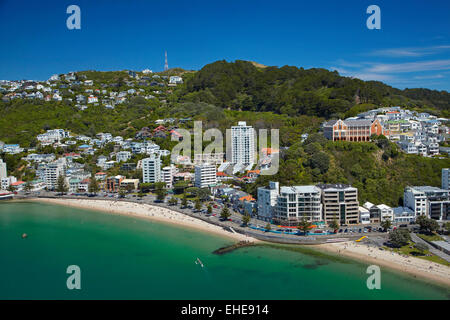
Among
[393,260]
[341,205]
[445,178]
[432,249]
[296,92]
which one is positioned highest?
[296,92]

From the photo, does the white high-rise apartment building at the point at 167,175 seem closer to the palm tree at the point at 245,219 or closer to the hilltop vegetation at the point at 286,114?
the hilltop vegetation at the point at 286,114

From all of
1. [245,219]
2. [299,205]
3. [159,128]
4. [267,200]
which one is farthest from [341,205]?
[159,128]

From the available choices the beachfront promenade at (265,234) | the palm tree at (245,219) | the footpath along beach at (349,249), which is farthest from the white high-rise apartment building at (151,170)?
the palm tree at (245,219)

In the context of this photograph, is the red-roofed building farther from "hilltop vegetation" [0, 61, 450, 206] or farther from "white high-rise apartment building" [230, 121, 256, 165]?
"white high-rise apartment building" [230, 121, 256, 165]

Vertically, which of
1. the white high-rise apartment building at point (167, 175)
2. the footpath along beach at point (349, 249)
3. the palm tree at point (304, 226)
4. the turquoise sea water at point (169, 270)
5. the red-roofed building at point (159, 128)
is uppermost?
the red-roofed building at point (159, 128)

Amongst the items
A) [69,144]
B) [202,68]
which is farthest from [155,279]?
[202,68]

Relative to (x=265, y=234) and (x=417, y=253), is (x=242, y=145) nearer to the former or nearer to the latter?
(x=265, y=234)
